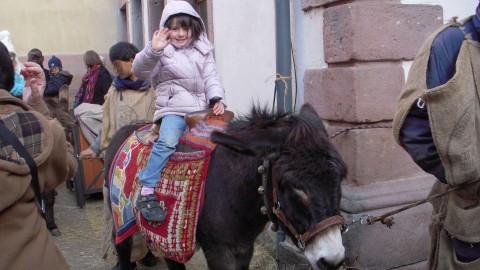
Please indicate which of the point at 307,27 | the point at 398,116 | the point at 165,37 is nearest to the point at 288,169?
the point at 398,116

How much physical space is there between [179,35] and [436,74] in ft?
6.58

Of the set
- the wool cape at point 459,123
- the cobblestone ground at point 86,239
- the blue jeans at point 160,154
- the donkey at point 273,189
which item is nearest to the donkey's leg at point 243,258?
the donkey at point 273,189

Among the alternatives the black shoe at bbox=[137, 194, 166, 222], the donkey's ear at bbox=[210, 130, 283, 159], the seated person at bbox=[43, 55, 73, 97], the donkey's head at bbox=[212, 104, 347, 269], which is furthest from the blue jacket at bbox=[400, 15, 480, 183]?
the seated person at bbox=[43, 55, 73, 97]

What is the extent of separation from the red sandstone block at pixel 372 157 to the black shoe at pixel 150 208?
1485mm

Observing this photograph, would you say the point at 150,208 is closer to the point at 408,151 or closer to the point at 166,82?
the point at 166,82

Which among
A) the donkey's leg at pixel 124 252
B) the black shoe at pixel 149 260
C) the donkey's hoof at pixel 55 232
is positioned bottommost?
Result: the black shoe at pixel 149 260

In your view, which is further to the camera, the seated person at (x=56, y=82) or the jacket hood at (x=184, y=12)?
the seated person at (x=56, y=82)

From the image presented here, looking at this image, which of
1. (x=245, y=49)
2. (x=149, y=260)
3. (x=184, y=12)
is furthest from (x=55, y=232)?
(x=184, y=12)

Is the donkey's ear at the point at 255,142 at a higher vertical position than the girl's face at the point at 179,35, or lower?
lower

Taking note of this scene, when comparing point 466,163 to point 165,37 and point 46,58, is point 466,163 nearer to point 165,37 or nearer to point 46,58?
point 165,37

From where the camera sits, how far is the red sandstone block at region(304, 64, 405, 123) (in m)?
3.70

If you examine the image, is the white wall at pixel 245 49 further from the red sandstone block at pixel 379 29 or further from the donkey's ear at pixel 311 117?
the donkey's ear at pixel 311 117

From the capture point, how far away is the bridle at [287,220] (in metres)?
2.22

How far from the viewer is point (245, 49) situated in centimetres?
564
